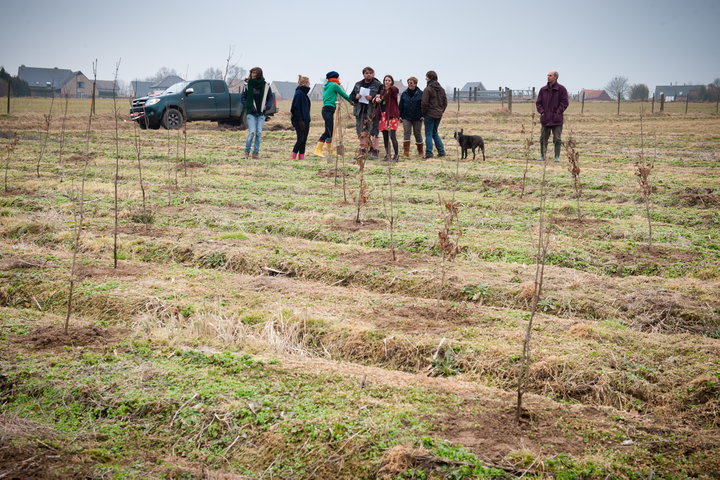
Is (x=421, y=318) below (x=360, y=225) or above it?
below

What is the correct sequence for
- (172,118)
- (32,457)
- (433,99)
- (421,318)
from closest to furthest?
1. (32,457)
2. (421,318)
3. (433,99)
4. (172,118)

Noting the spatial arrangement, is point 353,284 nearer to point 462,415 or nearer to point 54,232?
point 462,415

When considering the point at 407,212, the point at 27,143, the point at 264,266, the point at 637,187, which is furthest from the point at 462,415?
the point at 27,143

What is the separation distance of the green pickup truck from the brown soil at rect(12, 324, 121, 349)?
16.8m

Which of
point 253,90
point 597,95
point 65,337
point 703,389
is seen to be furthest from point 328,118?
point 597,95

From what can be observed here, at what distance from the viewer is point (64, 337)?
172 inches

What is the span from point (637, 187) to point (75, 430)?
998 cm

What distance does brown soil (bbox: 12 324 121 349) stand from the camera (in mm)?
4309

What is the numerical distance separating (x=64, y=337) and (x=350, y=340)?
6.87 feet

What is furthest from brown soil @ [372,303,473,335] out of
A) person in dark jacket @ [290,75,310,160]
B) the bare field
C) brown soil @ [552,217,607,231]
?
person in dark jacket @ [290,75,310,160]

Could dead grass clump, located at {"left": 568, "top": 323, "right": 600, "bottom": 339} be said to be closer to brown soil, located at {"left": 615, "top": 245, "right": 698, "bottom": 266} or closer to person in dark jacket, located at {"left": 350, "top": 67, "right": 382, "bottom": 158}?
brown soil, located at {"left": 615, "top": 245, "right": 698, "bottom": 266}

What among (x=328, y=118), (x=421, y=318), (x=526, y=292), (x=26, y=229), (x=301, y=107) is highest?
(x=301, y=107)

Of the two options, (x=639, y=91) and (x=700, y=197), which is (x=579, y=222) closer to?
(x=700, y=197)

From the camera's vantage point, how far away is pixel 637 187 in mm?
10719
